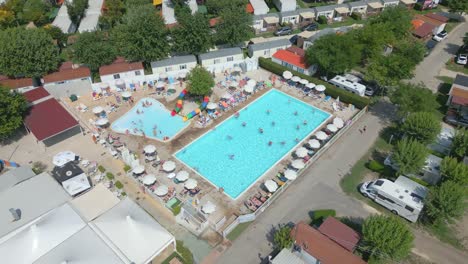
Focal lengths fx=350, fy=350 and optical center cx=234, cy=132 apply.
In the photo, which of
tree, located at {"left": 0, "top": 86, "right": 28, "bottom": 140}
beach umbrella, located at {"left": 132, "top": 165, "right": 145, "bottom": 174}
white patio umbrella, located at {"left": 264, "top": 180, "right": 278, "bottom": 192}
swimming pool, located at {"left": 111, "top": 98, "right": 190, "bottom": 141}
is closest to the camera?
white patio umbrella, located at {"left": 264, "top": 180, "right": 278, "bottom": 192}

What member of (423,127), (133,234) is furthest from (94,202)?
(423,127)

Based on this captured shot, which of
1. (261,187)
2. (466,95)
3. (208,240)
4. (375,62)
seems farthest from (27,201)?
(466,95)

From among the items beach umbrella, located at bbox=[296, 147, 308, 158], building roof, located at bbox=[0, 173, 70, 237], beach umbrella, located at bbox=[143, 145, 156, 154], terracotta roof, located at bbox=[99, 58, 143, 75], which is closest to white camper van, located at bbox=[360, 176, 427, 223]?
beach umbrella, located at bbox=[296, 147, 308, 158]

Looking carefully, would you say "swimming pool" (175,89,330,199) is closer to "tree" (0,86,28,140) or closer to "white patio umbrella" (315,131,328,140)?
"white patio umbrella" (315,131,328,140)

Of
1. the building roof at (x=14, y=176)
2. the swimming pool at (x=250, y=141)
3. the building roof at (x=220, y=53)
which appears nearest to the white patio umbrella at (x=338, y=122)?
the swimming pool at (x=250, y=141)

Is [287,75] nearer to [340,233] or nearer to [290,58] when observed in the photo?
[290,58]

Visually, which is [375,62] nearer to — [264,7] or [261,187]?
[261,187]

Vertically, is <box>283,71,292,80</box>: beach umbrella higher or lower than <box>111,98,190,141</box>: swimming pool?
higher
